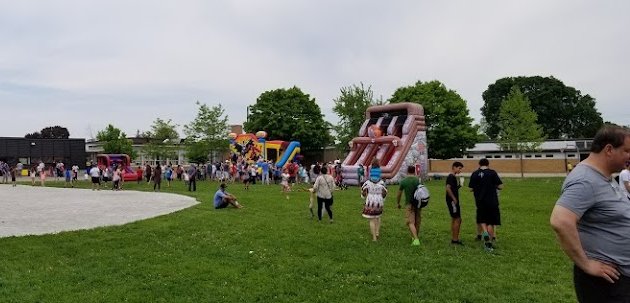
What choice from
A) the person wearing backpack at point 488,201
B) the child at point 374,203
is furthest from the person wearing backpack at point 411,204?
the person wearing backpack at point 488,201

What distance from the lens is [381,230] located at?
12.3 metres

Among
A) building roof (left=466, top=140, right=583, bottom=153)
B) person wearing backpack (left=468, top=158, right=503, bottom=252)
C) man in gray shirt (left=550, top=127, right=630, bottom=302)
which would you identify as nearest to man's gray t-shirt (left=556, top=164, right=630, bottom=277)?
man in gray shirt (left=550, top=127, right=630, bottom=302)

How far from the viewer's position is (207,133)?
46219 millimetres

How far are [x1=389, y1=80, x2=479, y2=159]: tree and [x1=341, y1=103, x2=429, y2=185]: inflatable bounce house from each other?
1470 centimetres

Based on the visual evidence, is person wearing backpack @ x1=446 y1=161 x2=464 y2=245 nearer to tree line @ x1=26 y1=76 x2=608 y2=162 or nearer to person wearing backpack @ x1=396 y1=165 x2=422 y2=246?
person wearing backpack @ x1=396 y1=165 x2=422 y2=246

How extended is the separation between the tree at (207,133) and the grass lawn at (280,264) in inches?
1292

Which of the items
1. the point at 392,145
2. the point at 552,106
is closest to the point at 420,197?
the point at 392,145

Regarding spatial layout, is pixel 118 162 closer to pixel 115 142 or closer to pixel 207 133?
pixel 207 133

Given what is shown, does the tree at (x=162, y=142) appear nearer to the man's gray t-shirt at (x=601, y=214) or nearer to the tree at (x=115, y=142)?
the tree at (x=115, y=142)

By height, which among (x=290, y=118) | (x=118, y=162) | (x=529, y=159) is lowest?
(x=529, y=159)

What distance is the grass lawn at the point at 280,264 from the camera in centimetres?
701

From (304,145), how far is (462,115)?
55.2 ft

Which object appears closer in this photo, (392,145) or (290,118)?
(392,145)

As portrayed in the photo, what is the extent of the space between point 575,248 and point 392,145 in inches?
1097
